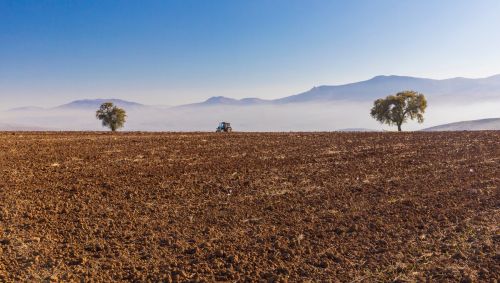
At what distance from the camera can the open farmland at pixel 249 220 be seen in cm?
873

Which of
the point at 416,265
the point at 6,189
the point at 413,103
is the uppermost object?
the point at 413,103

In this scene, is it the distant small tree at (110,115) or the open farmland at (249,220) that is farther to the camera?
the distant small tree at (110,115)

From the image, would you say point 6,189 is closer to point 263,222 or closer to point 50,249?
point 50,249

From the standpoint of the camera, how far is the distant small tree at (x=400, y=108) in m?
67.0

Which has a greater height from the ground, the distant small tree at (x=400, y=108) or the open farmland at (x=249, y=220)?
the distant small tree at (x=400, y=108)

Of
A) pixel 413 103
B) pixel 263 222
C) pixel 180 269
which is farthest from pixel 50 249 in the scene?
pixel 413 103

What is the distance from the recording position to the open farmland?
28.6 ft

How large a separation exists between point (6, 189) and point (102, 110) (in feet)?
179

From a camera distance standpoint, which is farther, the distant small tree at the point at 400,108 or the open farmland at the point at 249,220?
the distant small tree at the point at 400,108

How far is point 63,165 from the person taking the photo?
21.0 m

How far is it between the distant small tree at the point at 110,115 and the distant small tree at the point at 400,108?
44.1m

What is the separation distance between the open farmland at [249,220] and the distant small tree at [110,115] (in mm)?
45711

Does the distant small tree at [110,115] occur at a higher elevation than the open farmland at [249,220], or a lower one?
higher

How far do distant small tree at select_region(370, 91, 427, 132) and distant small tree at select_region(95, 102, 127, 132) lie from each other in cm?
4406
